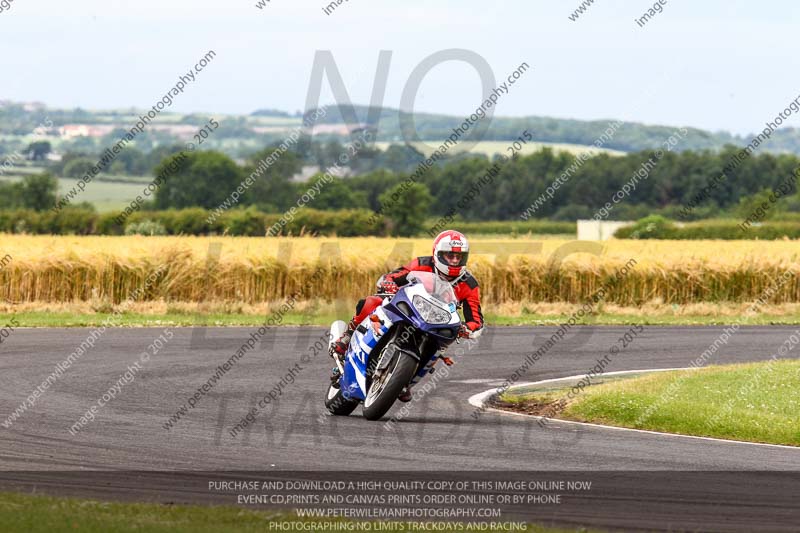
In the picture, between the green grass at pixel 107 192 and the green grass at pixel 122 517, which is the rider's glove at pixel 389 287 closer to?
the green grass at pixel 122 517

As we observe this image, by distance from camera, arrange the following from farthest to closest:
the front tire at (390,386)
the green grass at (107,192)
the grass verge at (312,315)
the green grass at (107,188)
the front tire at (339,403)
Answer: the green grass at (107,188) < the green grass at (107,192) < the grass verge at (312,315) < the front tire at (339,403) < the front tire at (390,386)

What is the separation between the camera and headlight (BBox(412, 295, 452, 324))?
13.3m

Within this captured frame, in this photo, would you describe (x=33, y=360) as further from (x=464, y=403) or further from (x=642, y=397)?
(x=642, y=397)

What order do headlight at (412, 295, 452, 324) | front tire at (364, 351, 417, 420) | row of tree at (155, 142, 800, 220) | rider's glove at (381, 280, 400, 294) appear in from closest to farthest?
headlight at (412, 295, 452, 324)
front tire at (364, 351, 417, 420)
rider's glove at (381, 280, 400, 294)
row of tree at (155, 142, 800, 220)

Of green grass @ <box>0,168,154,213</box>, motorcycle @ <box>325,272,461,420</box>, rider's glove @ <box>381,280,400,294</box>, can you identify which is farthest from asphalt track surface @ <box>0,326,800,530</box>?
green grass @ <box>0,168,154,213</box>

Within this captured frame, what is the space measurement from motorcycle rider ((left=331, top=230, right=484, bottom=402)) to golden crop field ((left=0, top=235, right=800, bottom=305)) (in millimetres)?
19451

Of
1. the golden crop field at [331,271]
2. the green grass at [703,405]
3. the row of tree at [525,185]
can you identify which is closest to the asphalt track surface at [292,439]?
the green grass at [703,405]

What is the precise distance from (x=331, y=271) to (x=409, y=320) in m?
20.9

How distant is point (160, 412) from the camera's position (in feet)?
47.9

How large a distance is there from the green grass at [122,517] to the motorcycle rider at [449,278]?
206 inches

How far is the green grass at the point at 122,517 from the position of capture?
8.00 metres

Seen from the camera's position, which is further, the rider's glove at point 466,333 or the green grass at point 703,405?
the green grass at point 703,405

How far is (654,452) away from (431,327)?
8.53 ft

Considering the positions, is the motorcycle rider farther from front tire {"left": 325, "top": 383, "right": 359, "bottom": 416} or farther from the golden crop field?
the golden crop field
